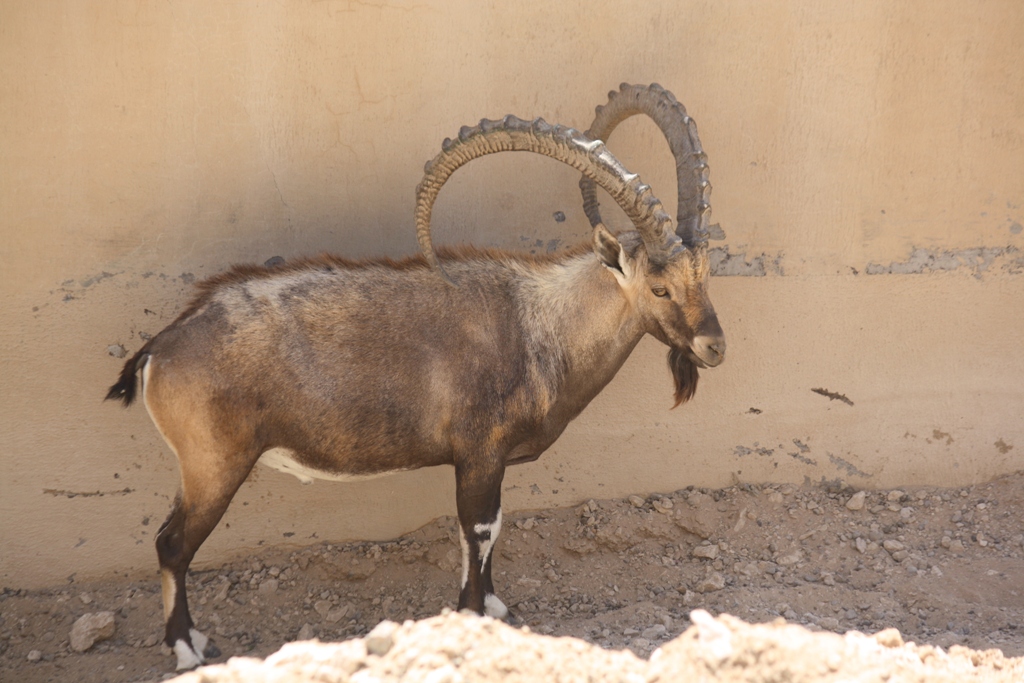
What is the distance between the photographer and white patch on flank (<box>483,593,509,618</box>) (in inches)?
183

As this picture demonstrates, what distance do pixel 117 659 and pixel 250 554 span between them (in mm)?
881

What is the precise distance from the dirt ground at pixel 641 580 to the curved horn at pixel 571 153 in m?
2.08

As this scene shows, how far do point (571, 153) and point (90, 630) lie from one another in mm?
3561

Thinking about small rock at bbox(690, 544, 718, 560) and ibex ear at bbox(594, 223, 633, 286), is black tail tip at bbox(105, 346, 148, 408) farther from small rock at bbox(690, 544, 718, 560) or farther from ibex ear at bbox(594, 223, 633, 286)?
small rock at bbox(690, 544, 718, 560)

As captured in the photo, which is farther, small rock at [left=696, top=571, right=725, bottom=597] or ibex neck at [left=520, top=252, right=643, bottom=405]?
small rock at [left=696, top=571, right=725, bottom=597]

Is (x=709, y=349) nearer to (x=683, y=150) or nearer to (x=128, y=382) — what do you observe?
(x=683, y=150)

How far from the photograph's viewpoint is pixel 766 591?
4965 millimetres

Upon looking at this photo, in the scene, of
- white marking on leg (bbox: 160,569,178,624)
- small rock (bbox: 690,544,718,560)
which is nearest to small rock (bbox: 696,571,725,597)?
small rock (bbox: 690,544,718,560)

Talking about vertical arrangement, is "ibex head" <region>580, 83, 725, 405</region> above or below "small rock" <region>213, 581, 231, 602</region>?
above

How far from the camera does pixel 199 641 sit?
175 inches

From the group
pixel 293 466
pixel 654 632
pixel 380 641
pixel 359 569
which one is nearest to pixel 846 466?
pixel 654 632

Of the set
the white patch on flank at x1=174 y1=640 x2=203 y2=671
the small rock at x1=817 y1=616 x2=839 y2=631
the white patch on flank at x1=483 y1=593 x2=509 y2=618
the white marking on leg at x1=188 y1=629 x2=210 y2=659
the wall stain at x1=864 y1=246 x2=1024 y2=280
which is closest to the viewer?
the white patch on flank at x1=174 y1=640 x2=203 y2=671

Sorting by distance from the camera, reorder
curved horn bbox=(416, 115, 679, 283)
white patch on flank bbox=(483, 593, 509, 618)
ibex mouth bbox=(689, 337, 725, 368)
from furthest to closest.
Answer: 1. white patch on flank bbox=(483, 593, 509, 618)
2. ibex mouth bbox=(689, 337, 725, 368)
3. curved horn bbox=(416, 115, 679, 283)

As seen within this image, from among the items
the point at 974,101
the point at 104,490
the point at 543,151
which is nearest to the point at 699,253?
the point at 543,151
